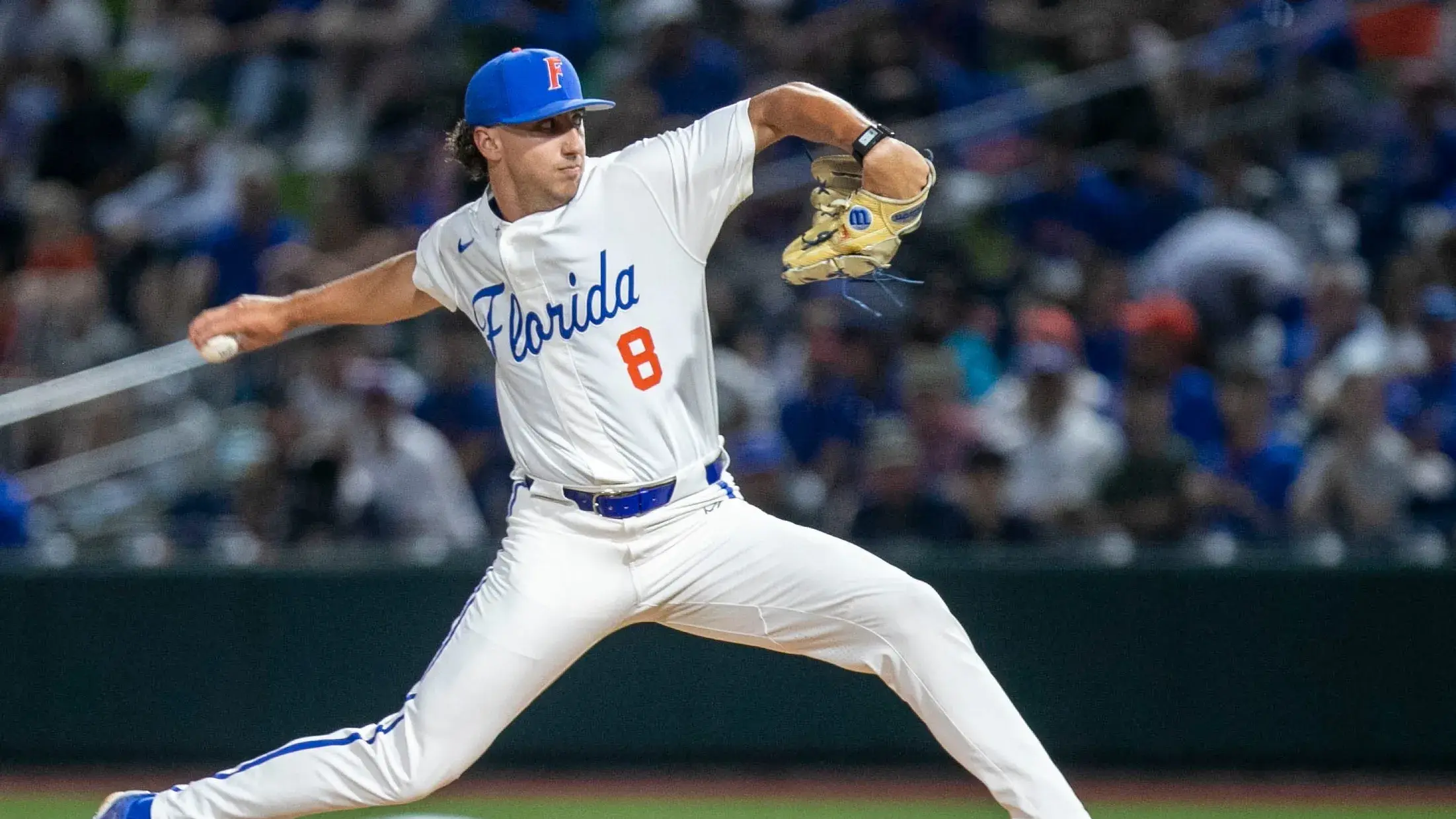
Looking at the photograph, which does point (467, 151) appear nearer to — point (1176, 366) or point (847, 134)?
point (847, 134)

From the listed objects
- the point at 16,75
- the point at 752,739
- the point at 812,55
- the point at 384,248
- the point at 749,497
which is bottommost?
the point at 752,739

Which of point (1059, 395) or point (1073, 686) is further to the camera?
point (1059, 395)

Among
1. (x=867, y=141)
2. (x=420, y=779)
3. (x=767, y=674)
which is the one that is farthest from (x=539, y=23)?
(x=420, y=779)

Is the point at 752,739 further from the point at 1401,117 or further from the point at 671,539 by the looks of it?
the point at 1401,117

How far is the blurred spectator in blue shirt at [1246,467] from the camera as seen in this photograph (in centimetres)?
667

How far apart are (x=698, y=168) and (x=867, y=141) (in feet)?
1.41

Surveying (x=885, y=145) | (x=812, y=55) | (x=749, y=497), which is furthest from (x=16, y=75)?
(x=885, y=145)

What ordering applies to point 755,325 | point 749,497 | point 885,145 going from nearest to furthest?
1. point 885,145
2. point 749,497
3. point 755,325

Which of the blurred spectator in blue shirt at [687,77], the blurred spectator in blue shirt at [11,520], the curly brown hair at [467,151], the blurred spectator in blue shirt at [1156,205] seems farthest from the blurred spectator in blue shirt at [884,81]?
the curly brown hair at [467,151]

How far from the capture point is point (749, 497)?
6922 millimetres

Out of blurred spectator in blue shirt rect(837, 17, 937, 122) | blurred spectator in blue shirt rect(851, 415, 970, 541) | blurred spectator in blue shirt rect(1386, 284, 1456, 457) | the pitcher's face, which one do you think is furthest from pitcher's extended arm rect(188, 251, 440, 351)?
blurred spectator in blue shirt rect(837, 17, 937, 122)

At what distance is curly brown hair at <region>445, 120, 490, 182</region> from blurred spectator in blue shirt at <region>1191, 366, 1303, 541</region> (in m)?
3.46

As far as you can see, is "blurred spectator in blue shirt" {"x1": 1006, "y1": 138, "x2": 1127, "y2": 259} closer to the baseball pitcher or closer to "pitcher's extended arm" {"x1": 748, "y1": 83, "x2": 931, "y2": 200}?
the baseball pitcher

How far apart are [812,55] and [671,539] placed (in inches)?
209
